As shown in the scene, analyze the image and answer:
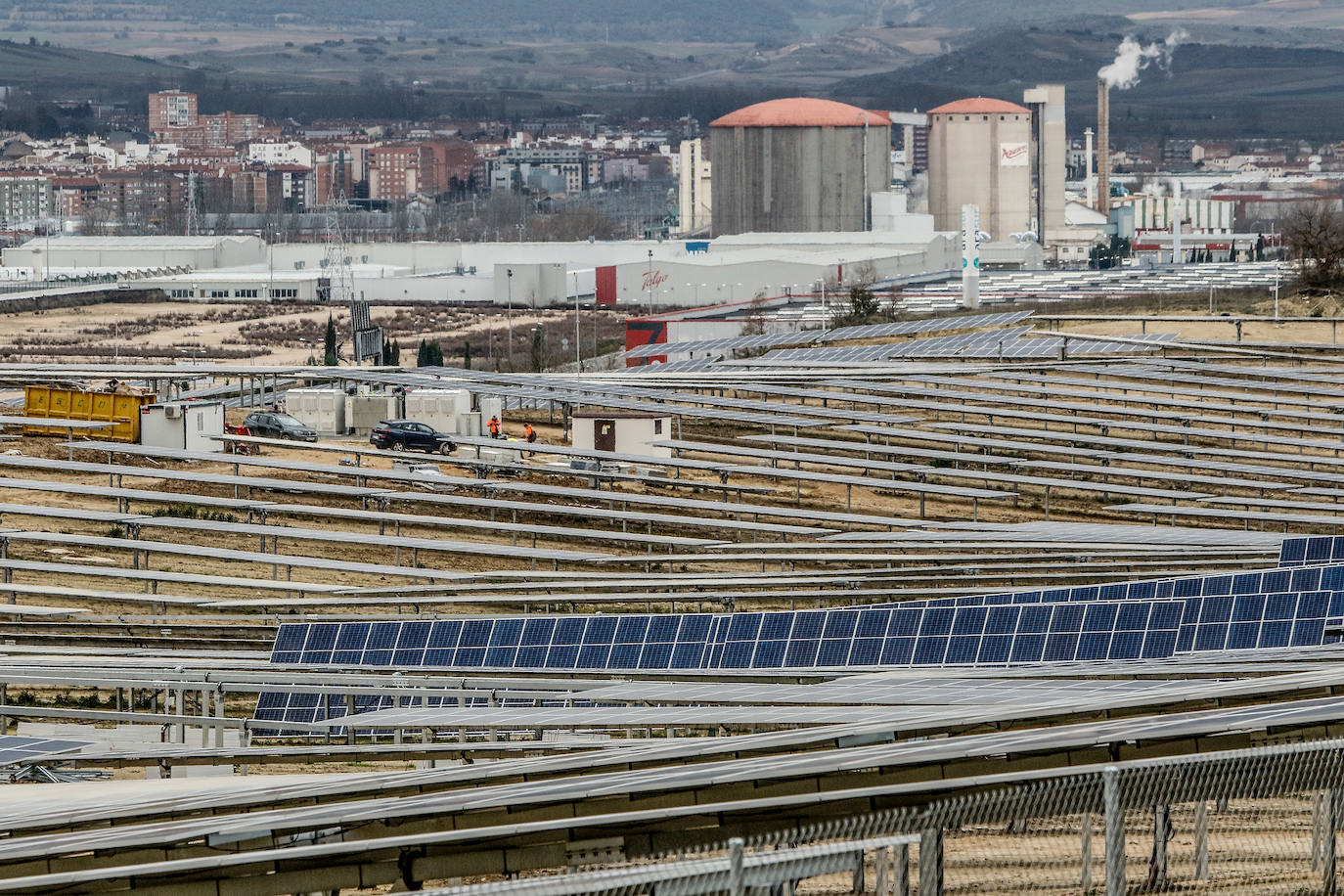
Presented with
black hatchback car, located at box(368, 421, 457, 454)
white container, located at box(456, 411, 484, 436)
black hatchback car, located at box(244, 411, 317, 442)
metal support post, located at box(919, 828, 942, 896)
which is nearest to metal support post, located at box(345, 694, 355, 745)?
metal support post, located at box(919, 828, 942, 896)

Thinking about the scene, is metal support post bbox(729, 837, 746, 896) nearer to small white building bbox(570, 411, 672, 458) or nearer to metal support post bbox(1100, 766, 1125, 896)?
metal support post bbox(1100, 766, 1125, 896)

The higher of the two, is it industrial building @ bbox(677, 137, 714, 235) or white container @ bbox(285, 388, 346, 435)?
industrial building @ bbox(677, 137, 714, 235)

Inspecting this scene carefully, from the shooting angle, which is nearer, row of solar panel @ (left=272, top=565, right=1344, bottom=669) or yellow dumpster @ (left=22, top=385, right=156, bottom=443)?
row of solar panel @ (left=272, top=565, right=1344, bottom=669)

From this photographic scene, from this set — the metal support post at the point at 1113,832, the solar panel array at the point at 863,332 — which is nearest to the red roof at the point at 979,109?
the solar panel array at the point at 863,332

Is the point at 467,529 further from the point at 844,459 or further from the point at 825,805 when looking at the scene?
the point at 825,805

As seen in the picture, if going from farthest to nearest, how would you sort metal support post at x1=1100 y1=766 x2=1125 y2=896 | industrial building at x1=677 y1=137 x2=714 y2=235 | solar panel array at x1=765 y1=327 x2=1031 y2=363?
industrial building at x1=677 y1=137 x2=714 y2=235
solar panel array at x1=765 y1=327 x2=1031 y2=363
metal support post at x1=1100 y1=766 x2=1125 y2=896

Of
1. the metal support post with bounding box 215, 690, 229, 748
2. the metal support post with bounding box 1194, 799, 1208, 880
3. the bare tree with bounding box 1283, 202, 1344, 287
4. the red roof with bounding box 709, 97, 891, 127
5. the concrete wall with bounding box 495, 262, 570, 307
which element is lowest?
the metal support post with bounding box 215, 690, 229, 748

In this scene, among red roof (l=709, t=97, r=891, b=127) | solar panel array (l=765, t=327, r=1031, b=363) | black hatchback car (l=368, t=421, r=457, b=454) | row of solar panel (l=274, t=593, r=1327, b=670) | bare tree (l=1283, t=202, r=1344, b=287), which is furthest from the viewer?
red roof (l=709, t=97, r=891, b=127)

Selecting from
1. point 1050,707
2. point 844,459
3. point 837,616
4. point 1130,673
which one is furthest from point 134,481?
point 1050,707

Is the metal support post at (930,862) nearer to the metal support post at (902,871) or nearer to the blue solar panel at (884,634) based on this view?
the metal support post at (902,871)
